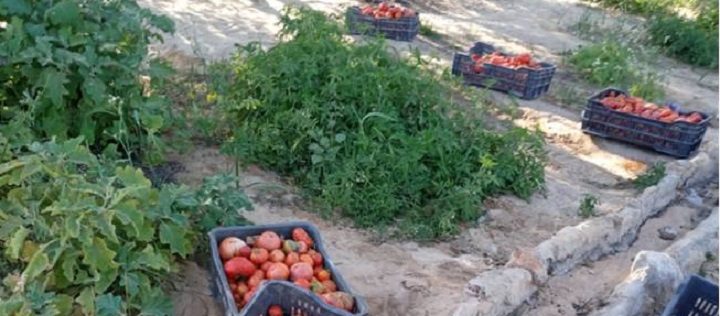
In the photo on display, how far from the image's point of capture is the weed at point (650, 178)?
496cm

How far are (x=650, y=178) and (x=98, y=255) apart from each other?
3536mm

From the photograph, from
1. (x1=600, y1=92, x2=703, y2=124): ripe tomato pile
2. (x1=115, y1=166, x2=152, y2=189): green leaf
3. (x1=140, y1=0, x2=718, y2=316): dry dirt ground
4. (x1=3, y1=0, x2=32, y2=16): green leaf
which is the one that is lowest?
(x1=140, y1=0, x2=718, y2=316): dry dirt ground

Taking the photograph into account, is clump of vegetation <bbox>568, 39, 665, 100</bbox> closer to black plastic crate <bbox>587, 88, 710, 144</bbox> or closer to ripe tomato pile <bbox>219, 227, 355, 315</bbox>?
black plastic crate <bbox>587, 88, 710, 144</bbox>

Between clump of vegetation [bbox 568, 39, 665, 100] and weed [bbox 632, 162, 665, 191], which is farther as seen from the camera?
clump of vegetation [bbox 568, 39, 665, 100]

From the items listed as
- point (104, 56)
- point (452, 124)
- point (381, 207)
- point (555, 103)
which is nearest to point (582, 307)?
point (381, 207)

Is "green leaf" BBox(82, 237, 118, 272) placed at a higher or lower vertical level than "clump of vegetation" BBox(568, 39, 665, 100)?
higher

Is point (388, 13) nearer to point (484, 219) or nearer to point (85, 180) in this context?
point (484, 219)

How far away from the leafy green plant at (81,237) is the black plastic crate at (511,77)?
401cm

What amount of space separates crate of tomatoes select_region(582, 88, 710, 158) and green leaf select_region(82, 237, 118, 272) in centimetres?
421

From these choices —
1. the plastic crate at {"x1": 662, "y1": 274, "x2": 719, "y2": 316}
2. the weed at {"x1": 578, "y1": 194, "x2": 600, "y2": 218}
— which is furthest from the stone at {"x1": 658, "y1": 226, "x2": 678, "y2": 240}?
the plastic crate at {"x1": 662, "y1": 274, "x2": 719, "y2": 316}

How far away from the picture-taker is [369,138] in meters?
4.49

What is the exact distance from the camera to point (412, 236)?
13.5 feet

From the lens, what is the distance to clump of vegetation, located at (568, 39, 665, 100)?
7.07 m

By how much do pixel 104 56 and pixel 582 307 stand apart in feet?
8.43
